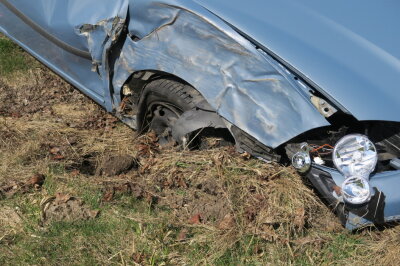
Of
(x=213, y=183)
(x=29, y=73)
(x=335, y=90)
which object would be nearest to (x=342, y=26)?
(x=335, y=90)

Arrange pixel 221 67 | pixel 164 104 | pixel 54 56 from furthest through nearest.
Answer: pixel 54 56 → pixel 164 104 → pixel 221 67

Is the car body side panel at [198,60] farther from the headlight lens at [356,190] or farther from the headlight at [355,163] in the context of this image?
the headlight lens at [356,190]

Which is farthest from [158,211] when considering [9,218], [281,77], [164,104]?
[281,77]

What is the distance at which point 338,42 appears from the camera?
346 cm

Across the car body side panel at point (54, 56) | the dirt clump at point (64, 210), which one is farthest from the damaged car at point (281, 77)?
the dirt clump at point (64, 210)

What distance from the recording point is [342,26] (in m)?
3.54

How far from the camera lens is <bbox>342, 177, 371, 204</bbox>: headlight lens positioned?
3.16 meters

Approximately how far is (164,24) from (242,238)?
4.51 feet

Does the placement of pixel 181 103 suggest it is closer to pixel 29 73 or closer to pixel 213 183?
pixel 213 183

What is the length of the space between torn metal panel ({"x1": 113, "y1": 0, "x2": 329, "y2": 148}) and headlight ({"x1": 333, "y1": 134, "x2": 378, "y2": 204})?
0.21m

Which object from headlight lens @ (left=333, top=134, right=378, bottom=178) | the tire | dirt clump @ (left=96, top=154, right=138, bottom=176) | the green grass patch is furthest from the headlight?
the green grass patch

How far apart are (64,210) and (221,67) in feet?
4.19

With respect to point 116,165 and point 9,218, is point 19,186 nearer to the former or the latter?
point 9,218

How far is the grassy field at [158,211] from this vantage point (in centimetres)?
331
